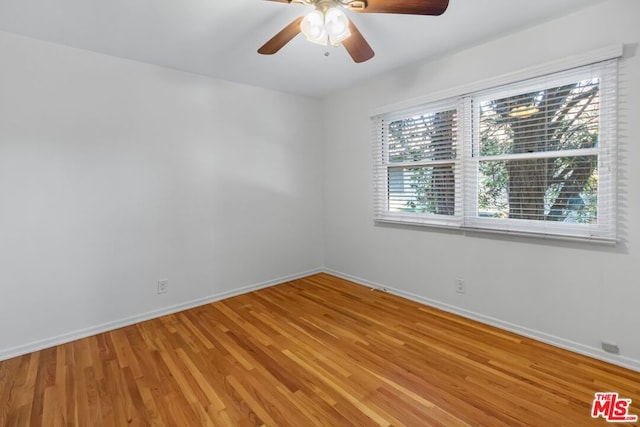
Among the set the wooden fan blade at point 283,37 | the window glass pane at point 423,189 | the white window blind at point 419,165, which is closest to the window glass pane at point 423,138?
the white window blind at point 419,165

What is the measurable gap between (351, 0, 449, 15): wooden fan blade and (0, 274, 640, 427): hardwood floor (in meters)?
2.15

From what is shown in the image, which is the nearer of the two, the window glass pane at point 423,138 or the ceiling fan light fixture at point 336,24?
the ceiling fan light fixture at point 336,24

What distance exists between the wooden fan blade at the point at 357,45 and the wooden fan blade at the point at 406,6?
0.61ft

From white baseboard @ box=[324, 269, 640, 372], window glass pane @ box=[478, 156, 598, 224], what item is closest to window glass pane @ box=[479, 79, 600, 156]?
window glass pane @ box=[478, 156, 598, 224]

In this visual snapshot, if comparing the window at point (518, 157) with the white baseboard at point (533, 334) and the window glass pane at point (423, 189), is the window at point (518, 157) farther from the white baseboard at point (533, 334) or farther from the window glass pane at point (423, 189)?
the white baseboard at point (533, 334)

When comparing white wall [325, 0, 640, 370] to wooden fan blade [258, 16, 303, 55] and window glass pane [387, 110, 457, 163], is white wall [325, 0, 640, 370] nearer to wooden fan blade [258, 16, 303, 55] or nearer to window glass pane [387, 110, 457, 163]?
window glass pane [387, 110, 457, 163]

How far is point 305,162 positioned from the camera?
4.16 m

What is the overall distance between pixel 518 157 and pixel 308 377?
7.55 ft

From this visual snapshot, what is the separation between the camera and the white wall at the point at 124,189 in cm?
237

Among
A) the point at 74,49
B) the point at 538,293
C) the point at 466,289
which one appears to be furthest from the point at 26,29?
the point at 538,293

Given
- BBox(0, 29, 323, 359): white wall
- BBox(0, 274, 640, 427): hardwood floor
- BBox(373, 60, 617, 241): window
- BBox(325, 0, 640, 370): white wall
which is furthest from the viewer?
BBox(0, 29, 323, 359): white wall

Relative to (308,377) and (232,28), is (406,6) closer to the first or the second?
(232,28)

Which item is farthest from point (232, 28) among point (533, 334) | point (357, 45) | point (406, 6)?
point (533, 334)

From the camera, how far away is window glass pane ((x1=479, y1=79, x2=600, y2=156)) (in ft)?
7.16
